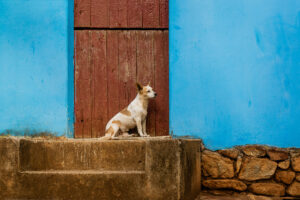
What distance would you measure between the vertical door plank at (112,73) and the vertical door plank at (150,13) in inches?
18.3

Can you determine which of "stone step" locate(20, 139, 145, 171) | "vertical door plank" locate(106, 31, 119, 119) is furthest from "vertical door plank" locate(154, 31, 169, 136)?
"stone step" locate(20, 139, 145, 171)

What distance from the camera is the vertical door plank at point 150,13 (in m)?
4.48

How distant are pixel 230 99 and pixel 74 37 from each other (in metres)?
2.32

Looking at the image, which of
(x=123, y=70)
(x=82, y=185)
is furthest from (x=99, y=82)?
(x=82, y=185)

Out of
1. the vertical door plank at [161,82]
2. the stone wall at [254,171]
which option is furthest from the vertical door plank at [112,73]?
the stone wall at [254,171]

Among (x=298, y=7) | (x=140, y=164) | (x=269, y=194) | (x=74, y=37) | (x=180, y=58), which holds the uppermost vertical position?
(x=298, y=7)

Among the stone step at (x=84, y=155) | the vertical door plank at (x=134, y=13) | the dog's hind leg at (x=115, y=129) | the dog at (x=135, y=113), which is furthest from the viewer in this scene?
the vertical door plank at (x=134, y=13)

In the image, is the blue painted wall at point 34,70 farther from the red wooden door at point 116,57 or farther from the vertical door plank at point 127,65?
the vertical door plank at point 127,65

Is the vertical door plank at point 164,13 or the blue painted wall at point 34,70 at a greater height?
the vertical door plank at point 164,13

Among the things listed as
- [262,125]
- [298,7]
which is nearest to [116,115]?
[262,125]

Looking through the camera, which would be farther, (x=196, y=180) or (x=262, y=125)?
(x=262, y=125)

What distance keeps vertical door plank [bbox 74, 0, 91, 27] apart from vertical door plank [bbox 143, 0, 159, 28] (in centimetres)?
79

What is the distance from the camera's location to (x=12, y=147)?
10.7 feet

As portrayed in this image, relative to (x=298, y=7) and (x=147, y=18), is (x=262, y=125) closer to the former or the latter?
(x=298, y=7)
